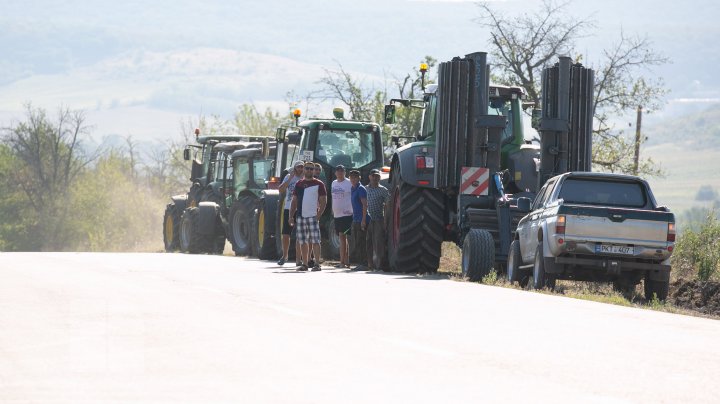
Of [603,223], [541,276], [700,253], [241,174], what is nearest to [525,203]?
[541,276]

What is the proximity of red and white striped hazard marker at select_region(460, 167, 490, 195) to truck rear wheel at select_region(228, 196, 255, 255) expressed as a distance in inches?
472

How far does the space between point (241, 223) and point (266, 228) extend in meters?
4.53

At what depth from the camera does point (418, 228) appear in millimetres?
Result: 23578

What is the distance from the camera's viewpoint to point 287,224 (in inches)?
1067

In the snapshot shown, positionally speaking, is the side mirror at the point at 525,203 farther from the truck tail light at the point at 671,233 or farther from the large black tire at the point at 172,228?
the large black tire at the point at 172,228

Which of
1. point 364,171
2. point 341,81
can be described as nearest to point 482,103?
point 364,171

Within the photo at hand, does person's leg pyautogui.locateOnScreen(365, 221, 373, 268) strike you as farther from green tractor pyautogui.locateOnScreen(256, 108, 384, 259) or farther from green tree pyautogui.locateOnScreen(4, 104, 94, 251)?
green tree pyautogui.locateOnScreen(4, 104, 94, 251)

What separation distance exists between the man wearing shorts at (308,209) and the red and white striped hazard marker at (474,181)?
8.61ft

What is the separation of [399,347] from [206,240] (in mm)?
28759

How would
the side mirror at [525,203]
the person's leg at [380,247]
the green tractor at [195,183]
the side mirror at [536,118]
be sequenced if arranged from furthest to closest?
the green tractor at [195,183]
the person's leg at [380,247]
the side mirror at [536,118]
the side mirror at [525,203]

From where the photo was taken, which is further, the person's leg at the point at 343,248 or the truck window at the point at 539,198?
the person's leg at the point at 343,248

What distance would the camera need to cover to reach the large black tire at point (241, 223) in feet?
115

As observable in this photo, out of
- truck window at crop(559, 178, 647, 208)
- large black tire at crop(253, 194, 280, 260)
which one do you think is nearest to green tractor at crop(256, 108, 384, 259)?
large black tire at crop(253, 194, 280, 260)

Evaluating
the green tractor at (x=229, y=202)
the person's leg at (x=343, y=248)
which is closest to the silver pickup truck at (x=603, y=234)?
the person's leg at (x=343, y=248)
